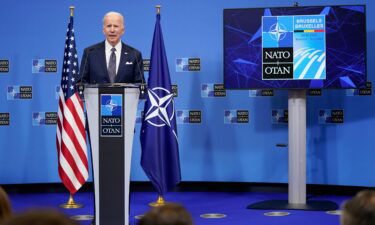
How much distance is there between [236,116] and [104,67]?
10.2 feet

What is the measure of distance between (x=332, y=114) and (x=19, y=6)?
4.49 metres

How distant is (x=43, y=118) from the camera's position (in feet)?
25.6

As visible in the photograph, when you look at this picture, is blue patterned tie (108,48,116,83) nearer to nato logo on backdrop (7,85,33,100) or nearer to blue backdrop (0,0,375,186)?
blue backdrop (0,0,375,186)

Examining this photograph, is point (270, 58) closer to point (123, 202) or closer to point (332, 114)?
point (332, 114)

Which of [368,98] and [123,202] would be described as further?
[368,98]

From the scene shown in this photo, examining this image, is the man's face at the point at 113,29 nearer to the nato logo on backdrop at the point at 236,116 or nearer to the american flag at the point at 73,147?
the american flag at the point at 73,147

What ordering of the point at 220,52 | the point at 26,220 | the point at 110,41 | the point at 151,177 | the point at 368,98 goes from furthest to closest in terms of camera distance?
the point at 220,52 < the point at 368,98 < the point at 151,177 < the point at 110,41 < the point at 26,220

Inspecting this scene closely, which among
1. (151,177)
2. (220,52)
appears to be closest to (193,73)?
(220,52)

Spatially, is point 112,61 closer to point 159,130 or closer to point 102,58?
point 102,58

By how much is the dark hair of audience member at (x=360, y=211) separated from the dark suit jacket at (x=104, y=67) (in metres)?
3.47

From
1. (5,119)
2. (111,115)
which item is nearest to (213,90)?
(5,119)

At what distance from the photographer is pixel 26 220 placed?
3.24ft

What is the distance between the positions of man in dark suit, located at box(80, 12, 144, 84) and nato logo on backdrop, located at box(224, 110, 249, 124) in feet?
9.53

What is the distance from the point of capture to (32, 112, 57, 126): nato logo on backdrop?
779cm
